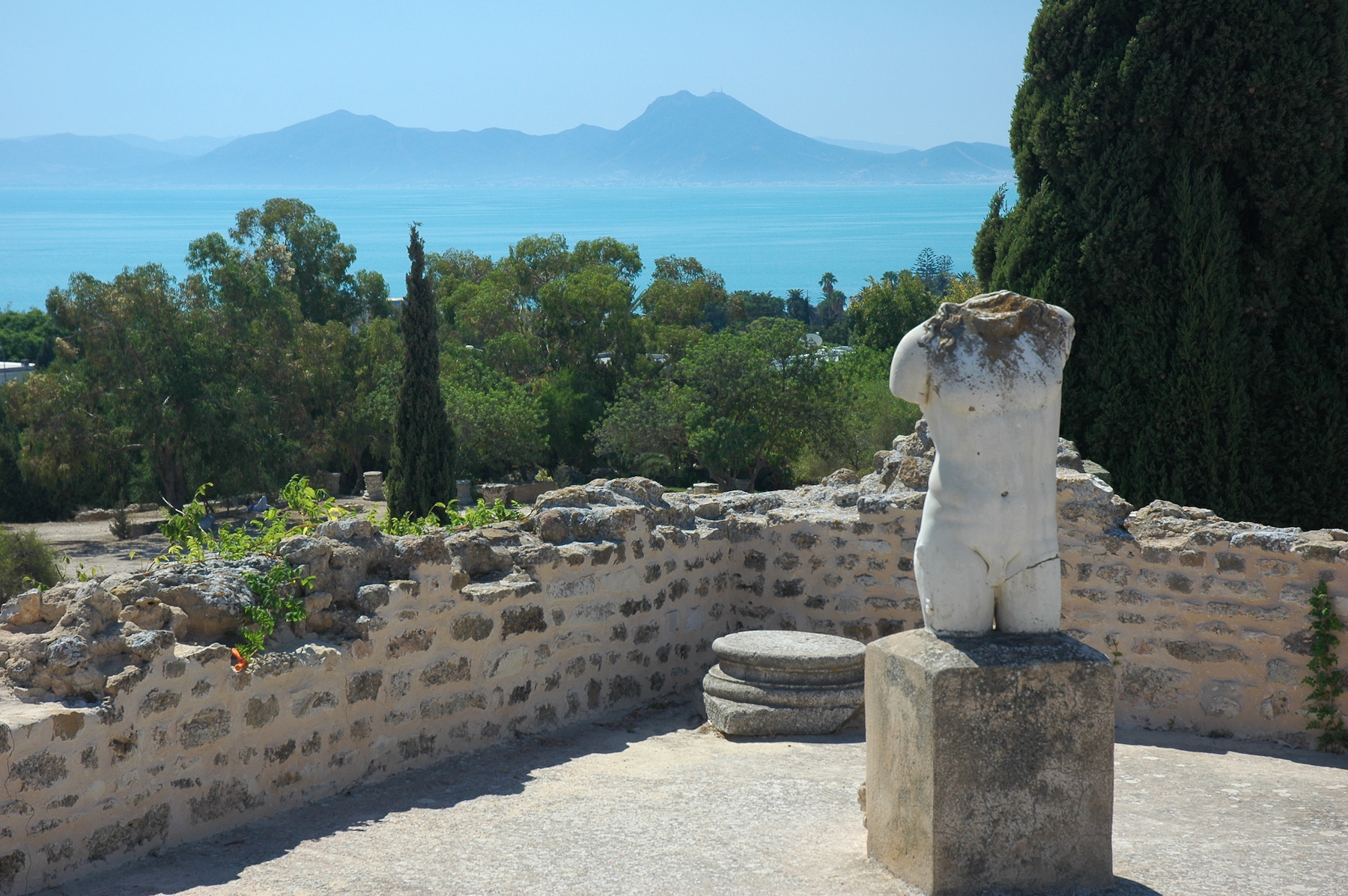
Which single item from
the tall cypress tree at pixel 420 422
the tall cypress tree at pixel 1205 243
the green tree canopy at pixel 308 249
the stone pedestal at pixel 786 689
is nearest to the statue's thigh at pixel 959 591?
the stone pedestal at pixel 786 689

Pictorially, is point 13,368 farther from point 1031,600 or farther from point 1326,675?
point 1031,600

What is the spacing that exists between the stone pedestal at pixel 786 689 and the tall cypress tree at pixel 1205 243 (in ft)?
17.0

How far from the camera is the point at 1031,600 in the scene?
4.05 metres

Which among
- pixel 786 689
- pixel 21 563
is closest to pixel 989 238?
pixel 786 689

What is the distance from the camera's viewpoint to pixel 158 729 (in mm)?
4449

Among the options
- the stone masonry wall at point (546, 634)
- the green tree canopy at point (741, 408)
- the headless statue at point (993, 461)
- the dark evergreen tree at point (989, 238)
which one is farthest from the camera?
the green tree canopy at point (741, 408)

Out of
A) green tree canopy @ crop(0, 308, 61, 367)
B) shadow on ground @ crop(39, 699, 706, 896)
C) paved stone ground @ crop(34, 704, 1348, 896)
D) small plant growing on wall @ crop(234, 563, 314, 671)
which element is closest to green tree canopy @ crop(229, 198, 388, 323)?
green tree canopy @ crop(0, 308, 61, 367)

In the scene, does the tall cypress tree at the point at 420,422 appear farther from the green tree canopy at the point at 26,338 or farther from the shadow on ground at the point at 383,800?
the green tree canopy at the point at 26,338

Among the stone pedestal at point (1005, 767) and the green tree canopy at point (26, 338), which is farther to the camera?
the green tree canopy at point (26, 338)

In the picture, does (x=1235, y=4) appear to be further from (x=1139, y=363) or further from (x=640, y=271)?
(x=640, y=271)

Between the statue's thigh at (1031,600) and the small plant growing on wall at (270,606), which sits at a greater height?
the statue's thigh at (1031,600)

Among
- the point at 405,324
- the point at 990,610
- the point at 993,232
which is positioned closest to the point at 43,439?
the point at 405,324

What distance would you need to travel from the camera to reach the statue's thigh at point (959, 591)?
13.2 ft

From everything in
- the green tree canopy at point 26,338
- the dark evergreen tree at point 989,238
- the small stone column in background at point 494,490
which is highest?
the dark evergreen tree at point 989,238
